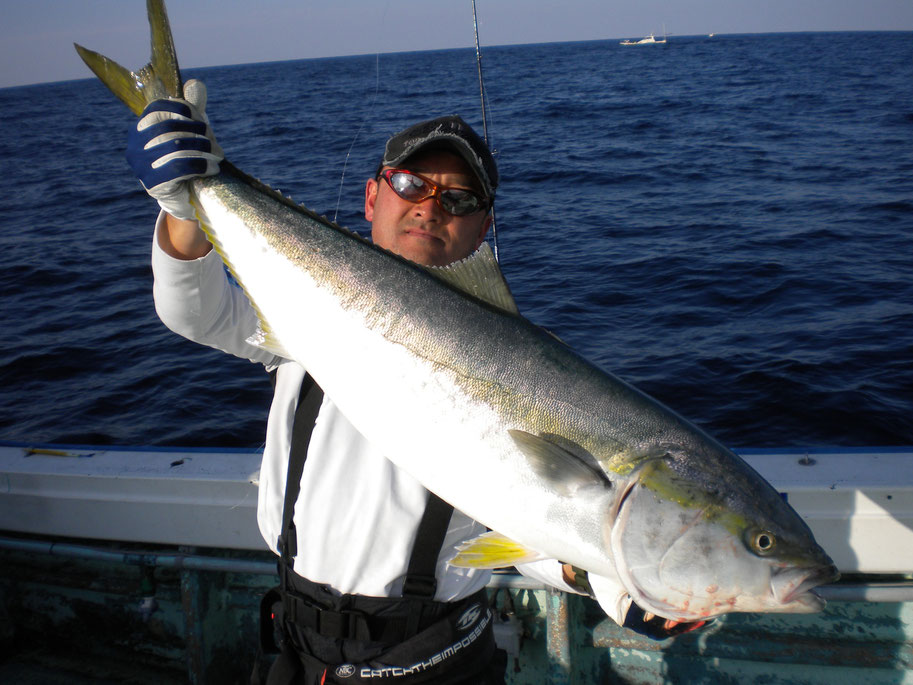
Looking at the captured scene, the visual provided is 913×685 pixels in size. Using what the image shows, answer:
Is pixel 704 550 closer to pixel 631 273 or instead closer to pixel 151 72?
pixel 151 72

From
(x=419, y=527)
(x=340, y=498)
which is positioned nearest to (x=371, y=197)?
(x=340, y=498)

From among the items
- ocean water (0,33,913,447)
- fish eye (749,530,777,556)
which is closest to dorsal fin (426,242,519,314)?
fish eye (749,530,777,556)

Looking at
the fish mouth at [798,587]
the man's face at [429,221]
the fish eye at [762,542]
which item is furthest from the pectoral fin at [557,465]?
the man's face at [429,221]

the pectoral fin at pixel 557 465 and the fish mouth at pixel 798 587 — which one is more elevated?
the pectoral fin at pixel 557 465

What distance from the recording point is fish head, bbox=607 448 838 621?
1.85 metres

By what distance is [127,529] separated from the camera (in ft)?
12.1

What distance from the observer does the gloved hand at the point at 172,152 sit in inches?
84.5

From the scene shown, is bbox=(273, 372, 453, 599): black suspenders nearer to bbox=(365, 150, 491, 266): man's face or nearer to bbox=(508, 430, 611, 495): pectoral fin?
bbox=(508, 430, 611, 495): pectoral fin

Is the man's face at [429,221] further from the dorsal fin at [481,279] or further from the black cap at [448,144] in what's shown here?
the dorsal fin at [481,279]

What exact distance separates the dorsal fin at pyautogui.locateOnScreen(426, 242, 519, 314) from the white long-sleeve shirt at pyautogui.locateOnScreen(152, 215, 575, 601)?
623mm

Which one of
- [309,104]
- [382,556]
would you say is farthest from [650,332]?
[309,104]

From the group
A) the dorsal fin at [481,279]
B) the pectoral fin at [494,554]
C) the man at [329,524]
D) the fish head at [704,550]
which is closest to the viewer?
the fish head at [704,550]

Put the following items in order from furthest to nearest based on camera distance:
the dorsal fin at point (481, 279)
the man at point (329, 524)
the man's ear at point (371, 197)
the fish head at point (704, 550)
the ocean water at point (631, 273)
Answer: the ocean water at point (631, 273) → the man's ear at point (371, 197) → the man at point (329, 524) → the dorsal fin at point (481, 279) → the fish head at point (704, 550)

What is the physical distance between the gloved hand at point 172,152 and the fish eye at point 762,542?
192 centimetres
